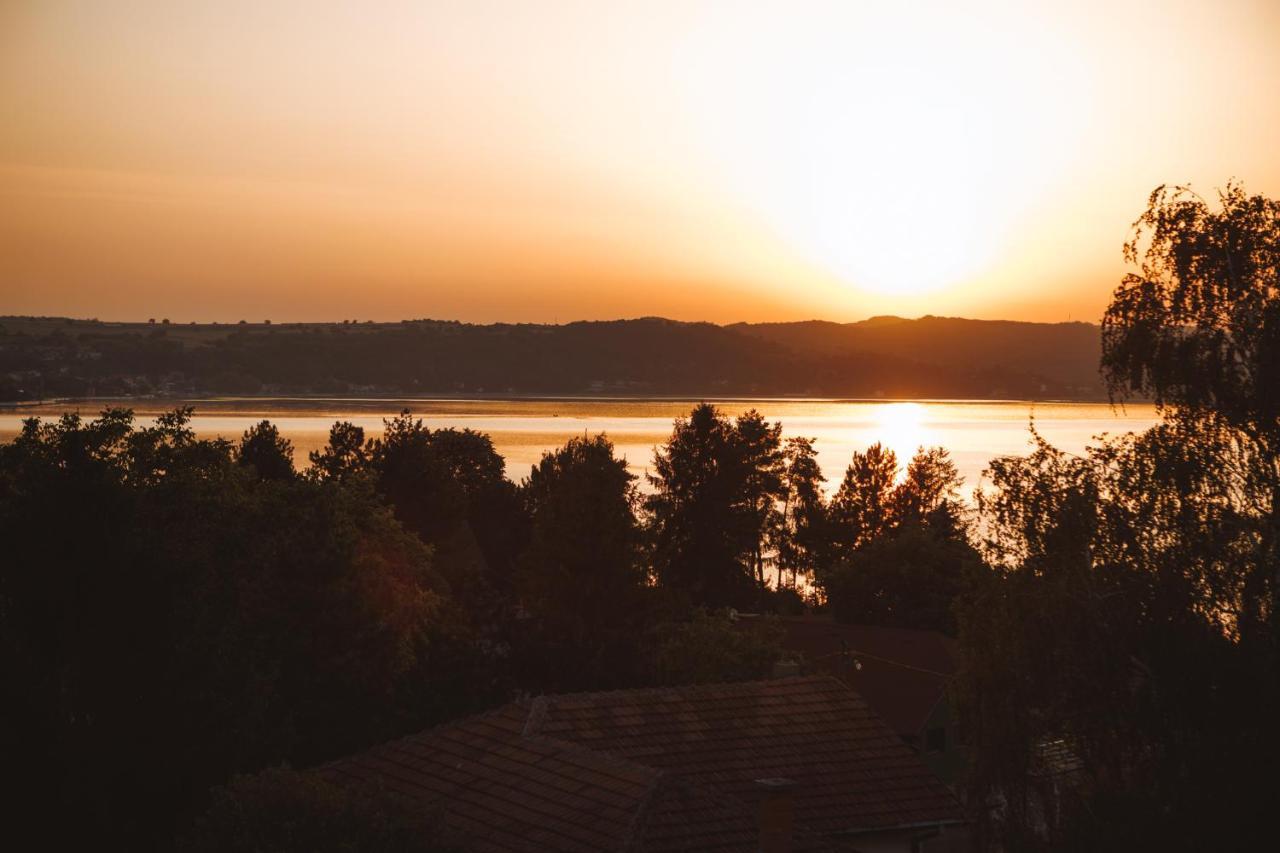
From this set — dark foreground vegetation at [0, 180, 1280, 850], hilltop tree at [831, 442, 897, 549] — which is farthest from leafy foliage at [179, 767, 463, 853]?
hilltop tree at [831, 442, 897, 549]

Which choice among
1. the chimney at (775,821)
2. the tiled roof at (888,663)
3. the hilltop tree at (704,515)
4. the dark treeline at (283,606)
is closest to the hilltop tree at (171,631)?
the dark treeline at (283,606)

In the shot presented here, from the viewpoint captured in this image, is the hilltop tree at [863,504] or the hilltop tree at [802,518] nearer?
the hilltop tree at [863,504]

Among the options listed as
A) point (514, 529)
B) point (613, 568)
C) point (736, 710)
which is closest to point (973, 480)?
point (514, 529)

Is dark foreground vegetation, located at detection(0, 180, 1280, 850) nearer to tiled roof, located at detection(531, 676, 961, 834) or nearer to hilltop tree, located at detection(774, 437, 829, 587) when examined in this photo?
tiled roof, located at detection(531, 676, 961, 834)

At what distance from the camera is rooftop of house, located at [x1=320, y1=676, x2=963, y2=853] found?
21125 millimetres

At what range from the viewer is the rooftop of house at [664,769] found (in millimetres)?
21125

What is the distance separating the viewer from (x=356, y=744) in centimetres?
3384

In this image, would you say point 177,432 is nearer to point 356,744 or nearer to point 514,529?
point 356,744

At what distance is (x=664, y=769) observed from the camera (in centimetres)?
2414

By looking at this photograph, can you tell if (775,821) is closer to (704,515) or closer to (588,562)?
(588,562)

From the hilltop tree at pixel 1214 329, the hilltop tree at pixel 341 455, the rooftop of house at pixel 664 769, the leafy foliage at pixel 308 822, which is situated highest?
the hilltop tree at pixel 1214 329

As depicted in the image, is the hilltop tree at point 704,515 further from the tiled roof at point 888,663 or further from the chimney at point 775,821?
the chimney at point 775,821

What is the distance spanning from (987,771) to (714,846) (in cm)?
477

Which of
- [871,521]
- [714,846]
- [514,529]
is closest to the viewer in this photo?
[714,846]
